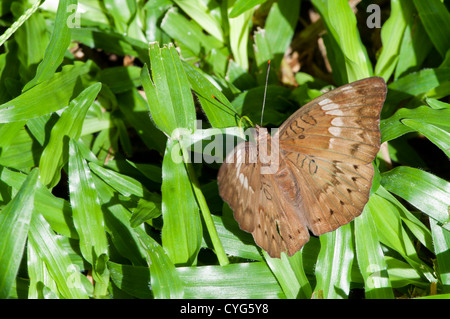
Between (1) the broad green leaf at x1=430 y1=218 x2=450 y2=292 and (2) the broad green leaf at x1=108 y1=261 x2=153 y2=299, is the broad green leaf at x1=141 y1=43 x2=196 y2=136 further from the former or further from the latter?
(1) the broad green leaf at x1=430 y1=218 x2=450 y2=292

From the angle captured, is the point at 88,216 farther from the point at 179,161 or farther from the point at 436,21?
the point at 436,21

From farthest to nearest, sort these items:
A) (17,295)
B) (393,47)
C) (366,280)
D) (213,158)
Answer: (393,47)
(213,158)
(17,295)
(366,280)

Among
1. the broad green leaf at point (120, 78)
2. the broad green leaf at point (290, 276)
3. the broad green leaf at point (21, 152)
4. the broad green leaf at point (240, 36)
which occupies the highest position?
the broad green leaf at point (240, 36)

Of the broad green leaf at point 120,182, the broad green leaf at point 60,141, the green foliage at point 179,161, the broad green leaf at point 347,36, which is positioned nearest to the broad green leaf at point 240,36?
the green foliage at point 179,161

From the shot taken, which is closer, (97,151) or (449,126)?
(449,126)

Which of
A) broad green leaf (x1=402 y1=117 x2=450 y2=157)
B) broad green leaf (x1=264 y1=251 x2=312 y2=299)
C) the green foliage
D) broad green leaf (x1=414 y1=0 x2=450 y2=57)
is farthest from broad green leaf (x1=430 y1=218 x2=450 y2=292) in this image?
broad green leaf (x1=414 y1=0 x2=450 y2=57)

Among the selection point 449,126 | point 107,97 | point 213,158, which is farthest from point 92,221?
point 449,126

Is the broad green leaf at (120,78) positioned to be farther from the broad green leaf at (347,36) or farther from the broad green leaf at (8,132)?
the broad green leaf at (347,36)
